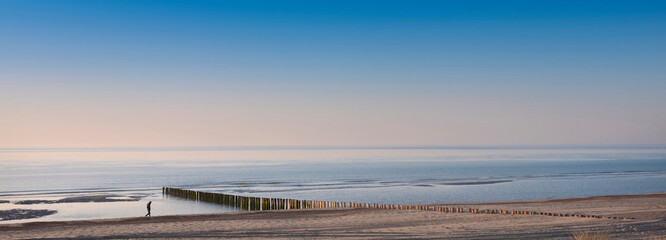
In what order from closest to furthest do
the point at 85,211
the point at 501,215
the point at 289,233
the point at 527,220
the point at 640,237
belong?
the point at 640,237
the point at 289,233
the point at 527,220
the point at 501,215
the point at 85,211

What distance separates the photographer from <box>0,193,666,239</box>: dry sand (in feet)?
64.1

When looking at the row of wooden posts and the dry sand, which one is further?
the row of wooden posts

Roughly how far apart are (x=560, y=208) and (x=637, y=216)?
20.7ft

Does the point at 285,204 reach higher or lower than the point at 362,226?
higher

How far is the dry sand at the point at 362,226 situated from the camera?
770 inches

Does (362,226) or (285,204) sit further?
(285,204)

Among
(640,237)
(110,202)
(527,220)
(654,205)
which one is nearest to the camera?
(640,237)

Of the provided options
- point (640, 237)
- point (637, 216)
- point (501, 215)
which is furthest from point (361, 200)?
point (640, 237)

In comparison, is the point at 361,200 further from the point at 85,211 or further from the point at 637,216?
the point at 637,216

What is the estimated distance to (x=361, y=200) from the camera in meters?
43.9

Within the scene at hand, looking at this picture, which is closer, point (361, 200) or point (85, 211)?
point (85, 211)

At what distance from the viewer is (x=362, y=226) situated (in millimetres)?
22750

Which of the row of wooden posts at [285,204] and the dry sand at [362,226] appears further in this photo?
the row of wooden posts at [285,204]

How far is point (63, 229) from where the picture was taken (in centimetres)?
2375
